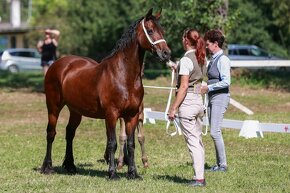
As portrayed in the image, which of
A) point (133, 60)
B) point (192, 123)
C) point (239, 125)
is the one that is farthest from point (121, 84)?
point (239, 125)

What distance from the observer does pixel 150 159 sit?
12.0 metres

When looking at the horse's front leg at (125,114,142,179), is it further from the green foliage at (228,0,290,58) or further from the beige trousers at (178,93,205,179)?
the green foliage at (228,0,290,58)

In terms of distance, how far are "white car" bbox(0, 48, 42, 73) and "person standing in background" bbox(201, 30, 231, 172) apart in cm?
4070

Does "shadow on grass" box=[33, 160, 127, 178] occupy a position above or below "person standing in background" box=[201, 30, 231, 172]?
below

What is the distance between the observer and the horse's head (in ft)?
30.7

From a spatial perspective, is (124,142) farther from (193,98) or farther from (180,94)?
(180,94)

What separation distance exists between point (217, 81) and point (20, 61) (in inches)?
1653

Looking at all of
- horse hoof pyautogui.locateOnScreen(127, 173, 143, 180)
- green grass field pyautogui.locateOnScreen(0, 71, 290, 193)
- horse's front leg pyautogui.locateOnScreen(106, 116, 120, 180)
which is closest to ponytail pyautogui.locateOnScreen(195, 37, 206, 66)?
horse's front leg pyautogui.locateOnScreen(106, 116, 120, 180)

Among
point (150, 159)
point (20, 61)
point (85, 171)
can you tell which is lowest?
point (20, 61)

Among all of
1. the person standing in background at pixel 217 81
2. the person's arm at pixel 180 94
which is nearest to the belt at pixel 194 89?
the person's arm at pixel 180 94

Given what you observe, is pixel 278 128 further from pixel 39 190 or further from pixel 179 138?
pixel 39 190

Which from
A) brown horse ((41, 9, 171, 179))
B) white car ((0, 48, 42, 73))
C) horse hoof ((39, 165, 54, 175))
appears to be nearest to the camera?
brown horse ((41, 9, 171, 179))

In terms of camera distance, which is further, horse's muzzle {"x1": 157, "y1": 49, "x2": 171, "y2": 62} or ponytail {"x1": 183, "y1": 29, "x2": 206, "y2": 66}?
horse's muzzle {"x1": 157, "y1": 49, "x2": 171, "y2": 62}

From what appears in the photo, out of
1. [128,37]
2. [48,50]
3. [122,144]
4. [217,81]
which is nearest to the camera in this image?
[128,37]
